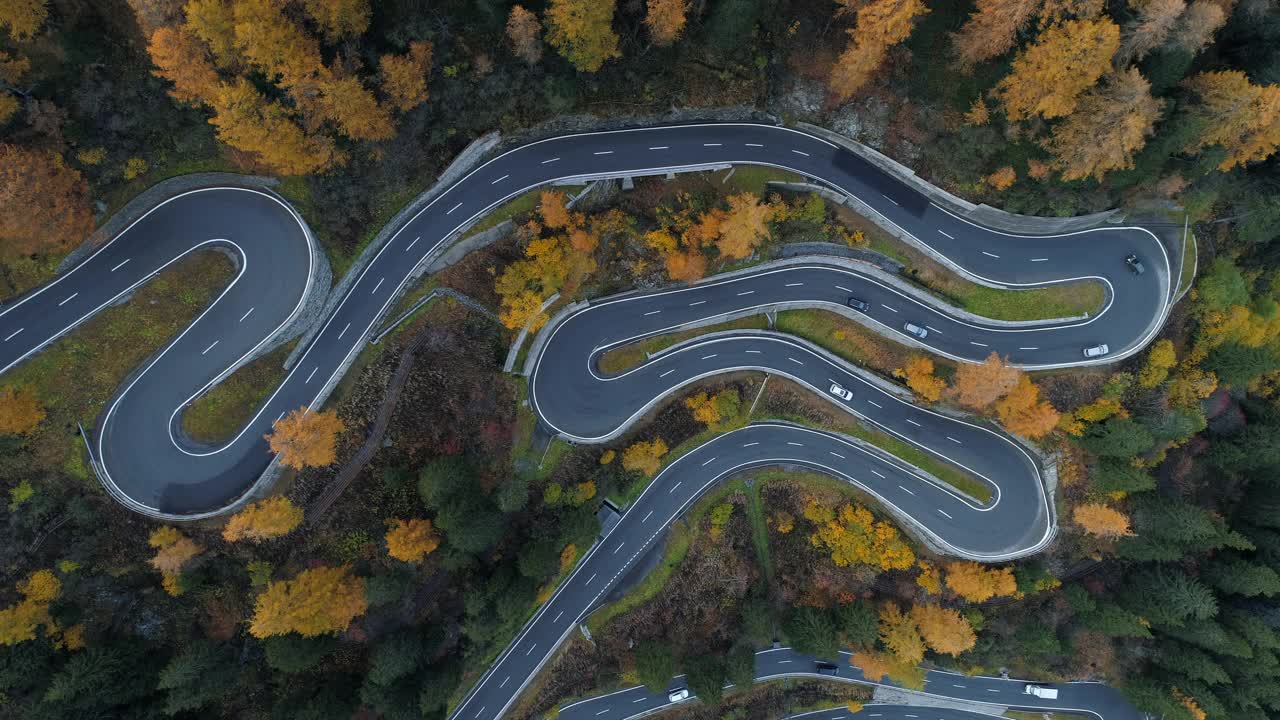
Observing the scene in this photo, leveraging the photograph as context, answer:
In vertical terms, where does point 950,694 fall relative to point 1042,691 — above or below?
below

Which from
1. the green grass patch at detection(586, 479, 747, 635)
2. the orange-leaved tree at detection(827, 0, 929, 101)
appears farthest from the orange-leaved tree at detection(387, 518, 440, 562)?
the orange-leaved tree at detection(827, 0, 929, 101)

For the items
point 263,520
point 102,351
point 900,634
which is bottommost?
point 900,634

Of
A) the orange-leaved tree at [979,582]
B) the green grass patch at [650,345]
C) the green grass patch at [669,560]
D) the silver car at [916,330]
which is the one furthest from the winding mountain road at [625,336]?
the orange-leaved tree at [979,582]

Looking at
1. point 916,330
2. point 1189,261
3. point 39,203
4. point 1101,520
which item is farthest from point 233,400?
point 1189,261

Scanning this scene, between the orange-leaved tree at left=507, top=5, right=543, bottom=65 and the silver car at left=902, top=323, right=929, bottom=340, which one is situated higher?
the orange-leaved tree at left=507, top=5, right=543, bottom=65

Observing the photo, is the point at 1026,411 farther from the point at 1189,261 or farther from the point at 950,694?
the point at 950,694

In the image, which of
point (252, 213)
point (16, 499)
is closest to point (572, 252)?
point (252, 213)

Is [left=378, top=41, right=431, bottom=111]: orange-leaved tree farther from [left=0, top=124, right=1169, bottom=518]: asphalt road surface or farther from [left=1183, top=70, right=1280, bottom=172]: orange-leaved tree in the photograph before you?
[left=1183, top=70, right=1280, bottom=172]: orange-leaved tree
